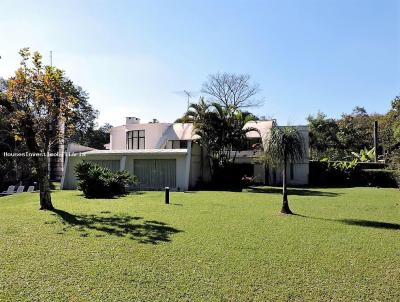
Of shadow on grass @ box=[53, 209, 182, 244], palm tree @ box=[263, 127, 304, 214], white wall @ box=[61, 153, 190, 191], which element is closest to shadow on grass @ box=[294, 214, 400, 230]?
palm tree @ box=[263, 127, 304, 214]

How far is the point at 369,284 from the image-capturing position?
6473 mm

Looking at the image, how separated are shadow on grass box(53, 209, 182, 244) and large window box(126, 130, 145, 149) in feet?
71.7

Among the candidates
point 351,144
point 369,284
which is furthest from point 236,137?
point 351,144

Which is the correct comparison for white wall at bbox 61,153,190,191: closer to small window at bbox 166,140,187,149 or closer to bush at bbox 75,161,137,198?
bush at bbox 75,161,137,198

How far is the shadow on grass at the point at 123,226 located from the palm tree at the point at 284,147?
483 cm

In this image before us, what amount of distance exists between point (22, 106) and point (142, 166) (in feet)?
43.7

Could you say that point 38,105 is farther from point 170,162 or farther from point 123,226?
point 170,162

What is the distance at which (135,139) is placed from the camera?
117ft

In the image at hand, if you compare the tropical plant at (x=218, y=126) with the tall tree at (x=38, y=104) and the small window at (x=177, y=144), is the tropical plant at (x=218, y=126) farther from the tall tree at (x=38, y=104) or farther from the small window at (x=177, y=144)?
the tall tree at (x=38, y=104)

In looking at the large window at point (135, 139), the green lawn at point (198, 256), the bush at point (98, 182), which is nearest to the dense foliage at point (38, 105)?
the green lawn at point (198, 256)

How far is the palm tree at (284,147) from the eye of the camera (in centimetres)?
1412

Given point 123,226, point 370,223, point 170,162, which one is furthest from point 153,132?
point 370,223

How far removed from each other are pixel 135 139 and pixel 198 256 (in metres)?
28.6

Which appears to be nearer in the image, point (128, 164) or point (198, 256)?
point (198, 256)
